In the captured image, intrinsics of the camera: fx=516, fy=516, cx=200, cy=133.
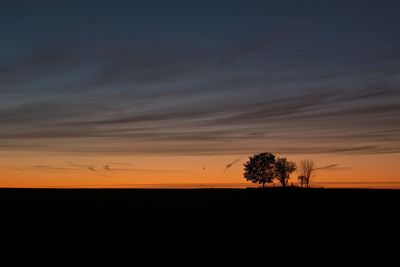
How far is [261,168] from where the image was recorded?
5007 inches

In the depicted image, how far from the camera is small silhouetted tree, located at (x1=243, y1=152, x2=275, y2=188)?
4998 inches

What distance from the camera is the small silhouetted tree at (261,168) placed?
126938 mm
